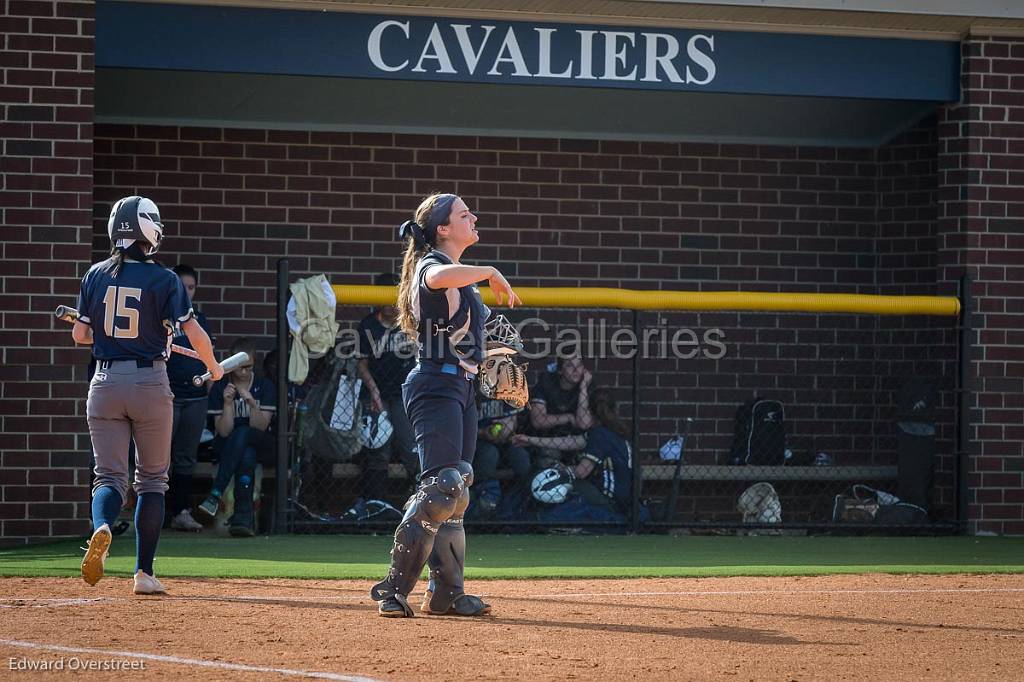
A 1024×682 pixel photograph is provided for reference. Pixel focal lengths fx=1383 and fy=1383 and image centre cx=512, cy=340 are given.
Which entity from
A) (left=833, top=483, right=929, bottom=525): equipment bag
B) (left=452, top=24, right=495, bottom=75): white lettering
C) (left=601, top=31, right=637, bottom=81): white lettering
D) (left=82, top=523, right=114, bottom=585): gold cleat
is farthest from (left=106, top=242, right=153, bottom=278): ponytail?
(left=833, top=483, right=929, bottom=525): equipment bag

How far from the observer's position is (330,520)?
10.7 metres

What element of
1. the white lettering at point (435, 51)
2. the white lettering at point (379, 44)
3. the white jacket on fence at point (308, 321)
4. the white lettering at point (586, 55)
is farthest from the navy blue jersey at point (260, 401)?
the white lettering at point (586, 55)

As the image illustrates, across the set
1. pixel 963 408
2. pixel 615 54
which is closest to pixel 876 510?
pixel 963 408

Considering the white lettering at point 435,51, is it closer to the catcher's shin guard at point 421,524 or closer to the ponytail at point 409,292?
the ponytail at point 409,292

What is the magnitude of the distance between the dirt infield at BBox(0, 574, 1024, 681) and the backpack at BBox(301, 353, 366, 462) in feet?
9.24

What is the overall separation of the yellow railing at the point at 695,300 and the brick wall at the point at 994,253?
0.52 m

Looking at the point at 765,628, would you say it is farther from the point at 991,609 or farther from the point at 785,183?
the point at 785,183

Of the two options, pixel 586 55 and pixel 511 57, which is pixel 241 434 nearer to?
pixel 511 57

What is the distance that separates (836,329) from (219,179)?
230 inches

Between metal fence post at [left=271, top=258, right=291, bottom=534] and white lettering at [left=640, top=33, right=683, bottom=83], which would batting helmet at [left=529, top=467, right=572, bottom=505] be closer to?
metal fence post at [left=271, top=258, right=291, bottom=534]

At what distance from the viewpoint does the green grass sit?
8.55 metres

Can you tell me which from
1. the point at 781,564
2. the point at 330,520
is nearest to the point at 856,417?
the point at 781,564

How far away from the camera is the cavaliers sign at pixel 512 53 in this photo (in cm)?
1077

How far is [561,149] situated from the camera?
1343 centimetres
